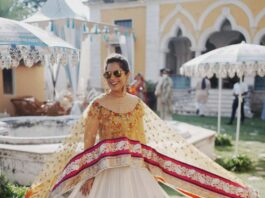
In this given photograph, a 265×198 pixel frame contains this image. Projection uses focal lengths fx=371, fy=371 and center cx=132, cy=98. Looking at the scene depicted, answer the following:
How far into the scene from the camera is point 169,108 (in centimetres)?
1054

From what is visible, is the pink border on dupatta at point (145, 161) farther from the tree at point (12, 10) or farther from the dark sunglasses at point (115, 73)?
the tree at point (12, 10)

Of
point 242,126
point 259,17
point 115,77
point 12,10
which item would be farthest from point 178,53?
point 115,77

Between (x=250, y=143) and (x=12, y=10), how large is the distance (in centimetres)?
2186

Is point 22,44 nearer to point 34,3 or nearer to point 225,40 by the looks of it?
point 225,40

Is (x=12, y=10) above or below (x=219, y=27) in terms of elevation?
above

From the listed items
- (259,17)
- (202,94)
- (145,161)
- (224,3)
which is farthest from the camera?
(224,3)

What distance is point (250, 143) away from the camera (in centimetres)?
953

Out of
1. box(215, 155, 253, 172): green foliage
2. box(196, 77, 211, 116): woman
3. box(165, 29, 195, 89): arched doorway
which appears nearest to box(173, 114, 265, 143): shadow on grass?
box(196, 77, 211, 116): woman

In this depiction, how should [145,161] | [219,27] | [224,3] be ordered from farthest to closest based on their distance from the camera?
[219,27]
[224,3]
[145,161]

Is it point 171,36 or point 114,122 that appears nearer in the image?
point 114,122

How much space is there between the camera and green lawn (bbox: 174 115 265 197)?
6414mm

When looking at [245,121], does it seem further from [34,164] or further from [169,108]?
[34,164]

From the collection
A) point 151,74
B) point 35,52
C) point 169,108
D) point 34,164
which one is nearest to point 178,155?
point 35,52

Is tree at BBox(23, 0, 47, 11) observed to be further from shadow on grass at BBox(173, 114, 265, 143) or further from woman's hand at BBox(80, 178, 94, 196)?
woman's hand at BBox(80, 178, 94, 196)
